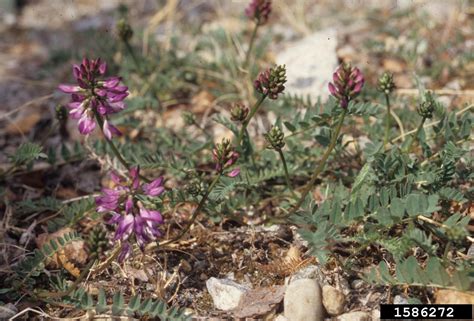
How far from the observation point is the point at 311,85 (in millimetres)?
3744

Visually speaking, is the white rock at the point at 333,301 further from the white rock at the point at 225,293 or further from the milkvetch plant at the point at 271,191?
the white rock at the point at 225,293

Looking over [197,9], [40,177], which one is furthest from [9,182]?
[197,9]

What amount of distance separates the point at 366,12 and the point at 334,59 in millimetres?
1402

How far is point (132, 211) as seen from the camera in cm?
223

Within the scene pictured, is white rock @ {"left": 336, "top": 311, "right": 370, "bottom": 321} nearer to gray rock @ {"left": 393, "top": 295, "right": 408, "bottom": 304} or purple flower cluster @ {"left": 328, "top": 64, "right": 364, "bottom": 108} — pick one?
gray rock @ {"left": 393, "top": 295, "right": 408, "bottom": 304}

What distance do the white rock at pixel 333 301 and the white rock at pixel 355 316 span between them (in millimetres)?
32

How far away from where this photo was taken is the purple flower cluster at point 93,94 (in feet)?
7.72

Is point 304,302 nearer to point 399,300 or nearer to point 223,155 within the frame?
point 399,300

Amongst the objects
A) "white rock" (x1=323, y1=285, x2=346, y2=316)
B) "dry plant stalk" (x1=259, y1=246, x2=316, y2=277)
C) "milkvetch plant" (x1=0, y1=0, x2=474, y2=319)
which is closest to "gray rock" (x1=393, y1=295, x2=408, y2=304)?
"milkvetch plant" (x1=0, y1=0, x2=474, y2=319)

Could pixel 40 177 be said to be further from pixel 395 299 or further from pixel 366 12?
pixel 366 12

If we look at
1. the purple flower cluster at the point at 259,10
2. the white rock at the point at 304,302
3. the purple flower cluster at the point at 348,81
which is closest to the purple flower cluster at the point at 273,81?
the purple flower cluster at the point at 348,81

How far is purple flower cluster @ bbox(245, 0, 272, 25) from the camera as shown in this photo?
11.5 feet

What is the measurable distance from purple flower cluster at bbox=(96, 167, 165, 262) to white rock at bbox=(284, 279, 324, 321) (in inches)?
22.2

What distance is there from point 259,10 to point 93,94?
4.84 ft
